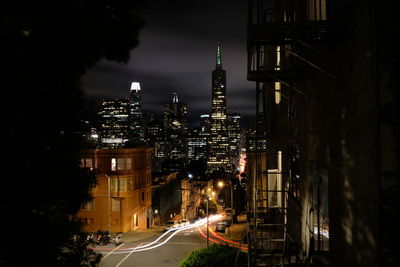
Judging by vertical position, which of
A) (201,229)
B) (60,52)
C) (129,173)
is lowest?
(201,229)

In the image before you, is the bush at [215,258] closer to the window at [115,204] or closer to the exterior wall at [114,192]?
the exterior wall at [114,192]

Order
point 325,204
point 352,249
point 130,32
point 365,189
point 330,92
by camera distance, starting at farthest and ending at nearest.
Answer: point 325,204, point 330,92, point 352,249, point 365,189, point 130,32

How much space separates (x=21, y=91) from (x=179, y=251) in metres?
22.6

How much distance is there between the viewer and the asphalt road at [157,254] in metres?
21.4

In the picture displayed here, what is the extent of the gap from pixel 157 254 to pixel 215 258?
37.7ft

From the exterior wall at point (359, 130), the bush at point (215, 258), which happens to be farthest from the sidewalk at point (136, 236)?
the exterior wall at point (359, 130)

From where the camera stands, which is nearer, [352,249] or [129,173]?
[352,249]

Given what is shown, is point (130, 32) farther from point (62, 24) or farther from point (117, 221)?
point (117, 221)

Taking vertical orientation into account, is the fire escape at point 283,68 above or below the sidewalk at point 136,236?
above

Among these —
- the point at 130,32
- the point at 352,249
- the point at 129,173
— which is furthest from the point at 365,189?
the point at 129,173

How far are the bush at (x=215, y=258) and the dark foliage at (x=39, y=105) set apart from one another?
31.4 ft

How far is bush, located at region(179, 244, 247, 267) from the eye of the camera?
13328 millimetres

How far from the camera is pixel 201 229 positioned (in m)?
34.9

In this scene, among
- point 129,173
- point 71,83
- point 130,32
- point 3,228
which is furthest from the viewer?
point 129,173
